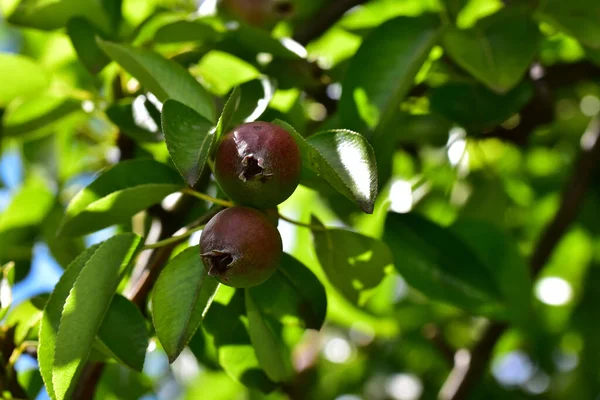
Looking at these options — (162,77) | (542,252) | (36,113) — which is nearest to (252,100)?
(162,77)

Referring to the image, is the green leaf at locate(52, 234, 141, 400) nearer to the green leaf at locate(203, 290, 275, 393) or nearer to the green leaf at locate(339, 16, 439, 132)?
the green leaf at locate(203, 290, 275, 393)

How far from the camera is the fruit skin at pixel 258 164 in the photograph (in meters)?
0.71

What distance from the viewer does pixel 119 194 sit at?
0.84 m

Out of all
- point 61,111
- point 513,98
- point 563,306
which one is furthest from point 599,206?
point 61,111

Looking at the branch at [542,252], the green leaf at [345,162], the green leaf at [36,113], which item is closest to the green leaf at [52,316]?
the green leaf at [345,162]

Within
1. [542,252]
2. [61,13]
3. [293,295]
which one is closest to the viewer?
[293,295]

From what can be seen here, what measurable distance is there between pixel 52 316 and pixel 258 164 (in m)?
0.28

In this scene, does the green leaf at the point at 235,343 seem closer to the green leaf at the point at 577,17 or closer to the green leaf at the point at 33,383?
the green leaf at the point at 33,383

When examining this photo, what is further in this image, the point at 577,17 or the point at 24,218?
the point at 24,218

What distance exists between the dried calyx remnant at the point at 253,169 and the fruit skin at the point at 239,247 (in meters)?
0.04

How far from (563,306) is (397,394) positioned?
1.52 feet

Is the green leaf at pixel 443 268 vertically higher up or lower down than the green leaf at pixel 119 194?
lower down

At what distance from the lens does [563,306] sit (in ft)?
6.44

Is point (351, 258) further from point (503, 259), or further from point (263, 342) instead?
point (503, 259)
